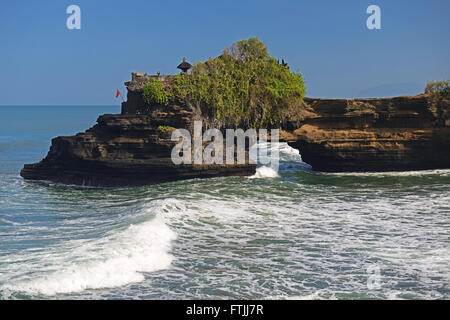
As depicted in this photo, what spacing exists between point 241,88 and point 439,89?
1017 centimetres

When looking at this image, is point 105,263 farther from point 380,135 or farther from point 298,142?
point 380,135

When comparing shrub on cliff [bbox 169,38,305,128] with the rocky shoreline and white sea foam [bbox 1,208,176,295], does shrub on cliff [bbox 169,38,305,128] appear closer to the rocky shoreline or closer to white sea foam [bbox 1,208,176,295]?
the rocky shoreline

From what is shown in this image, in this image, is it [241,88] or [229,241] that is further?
[241,88]

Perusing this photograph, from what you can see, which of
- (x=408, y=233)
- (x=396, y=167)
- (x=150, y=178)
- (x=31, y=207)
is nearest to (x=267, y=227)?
(x=408, y=233)

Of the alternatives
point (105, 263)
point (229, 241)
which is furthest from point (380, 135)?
point (105, 263)

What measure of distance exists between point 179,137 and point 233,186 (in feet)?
12.8

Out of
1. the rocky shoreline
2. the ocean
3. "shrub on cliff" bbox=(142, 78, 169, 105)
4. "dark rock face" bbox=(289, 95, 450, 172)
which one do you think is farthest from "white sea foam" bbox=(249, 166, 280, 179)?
"shrub on cliff" bbox=(142, 78, 169, 105)

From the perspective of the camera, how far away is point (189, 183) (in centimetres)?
2506

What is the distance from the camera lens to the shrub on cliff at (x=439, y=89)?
27984 mm

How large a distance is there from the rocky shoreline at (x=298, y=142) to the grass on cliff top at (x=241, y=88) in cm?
74

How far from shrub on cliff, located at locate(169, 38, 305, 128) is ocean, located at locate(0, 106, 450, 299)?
4.61 m

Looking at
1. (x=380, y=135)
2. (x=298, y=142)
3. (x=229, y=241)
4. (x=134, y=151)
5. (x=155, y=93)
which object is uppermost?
(x=155, y=93)

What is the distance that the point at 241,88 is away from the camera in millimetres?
27734
